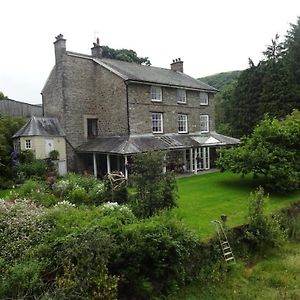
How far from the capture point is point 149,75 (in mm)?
30125

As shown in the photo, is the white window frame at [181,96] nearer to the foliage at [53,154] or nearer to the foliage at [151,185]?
the foliage at [53,154]

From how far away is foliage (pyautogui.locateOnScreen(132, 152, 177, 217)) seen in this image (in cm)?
1413

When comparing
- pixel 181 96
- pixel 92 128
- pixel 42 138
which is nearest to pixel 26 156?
pixel 42 138

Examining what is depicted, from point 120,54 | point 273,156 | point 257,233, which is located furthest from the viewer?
point 120,54

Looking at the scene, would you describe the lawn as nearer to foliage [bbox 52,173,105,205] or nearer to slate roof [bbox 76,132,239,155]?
slate roof [bbox 76,132,239,155]

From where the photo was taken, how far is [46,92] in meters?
30.5

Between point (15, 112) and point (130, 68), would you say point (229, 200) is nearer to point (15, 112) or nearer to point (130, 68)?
point (130, 68)

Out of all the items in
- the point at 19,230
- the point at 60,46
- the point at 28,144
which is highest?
the point at 60,46

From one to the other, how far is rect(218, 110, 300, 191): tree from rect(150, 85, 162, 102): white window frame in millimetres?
8567

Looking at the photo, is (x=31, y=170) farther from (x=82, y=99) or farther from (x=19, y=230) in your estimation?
(x=19, y=230)

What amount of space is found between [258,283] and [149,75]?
21.7 m

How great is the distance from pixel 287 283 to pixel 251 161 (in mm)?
10179

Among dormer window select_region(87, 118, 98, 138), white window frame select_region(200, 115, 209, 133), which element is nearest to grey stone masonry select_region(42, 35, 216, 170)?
dormer window select_region(87, 118, 98, 138)

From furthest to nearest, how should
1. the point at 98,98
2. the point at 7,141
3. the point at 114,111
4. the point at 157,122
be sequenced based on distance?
the point at 98,98 < the point at 157,122 < the point at 114,111 < the point at 7,141
